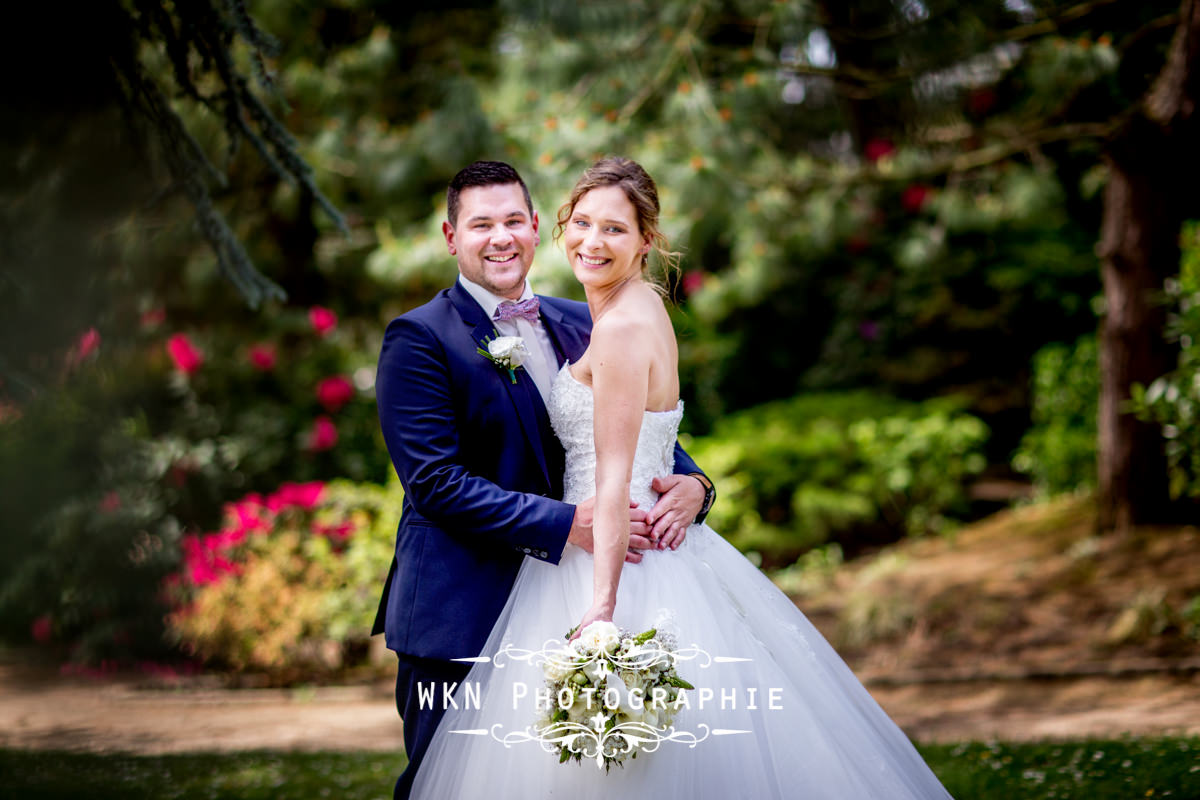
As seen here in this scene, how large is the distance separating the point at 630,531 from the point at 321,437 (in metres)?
6.73

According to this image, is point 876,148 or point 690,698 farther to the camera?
point 876,148

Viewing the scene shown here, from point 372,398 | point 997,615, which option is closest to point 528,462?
point 997,615

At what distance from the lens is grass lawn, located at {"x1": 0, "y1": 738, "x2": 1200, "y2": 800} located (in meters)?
4.01

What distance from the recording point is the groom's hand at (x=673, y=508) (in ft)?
8.61

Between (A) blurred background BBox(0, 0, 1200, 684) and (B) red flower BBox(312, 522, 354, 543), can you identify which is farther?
(B) red flower BBox(312, 522, 354, 543)

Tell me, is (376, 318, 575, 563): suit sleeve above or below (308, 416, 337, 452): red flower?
below

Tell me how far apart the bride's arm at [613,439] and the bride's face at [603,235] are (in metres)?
0.16

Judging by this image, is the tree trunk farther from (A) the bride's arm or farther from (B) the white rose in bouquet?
(B) the white rose in bouquet

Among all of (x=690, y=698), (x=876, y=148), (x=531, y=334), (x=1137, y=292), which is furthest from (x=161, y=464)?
(x=876, y=148)

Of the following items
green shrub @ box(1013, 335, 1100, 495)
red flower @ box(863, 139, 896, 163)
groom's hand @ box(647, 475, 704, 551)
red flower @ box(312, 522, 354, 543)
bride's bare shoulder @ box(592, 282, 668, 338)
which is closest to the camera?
bride's bare shoulder @ box(592, 282, 668, 338)

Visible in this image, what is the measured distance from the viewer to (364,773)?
191 inches

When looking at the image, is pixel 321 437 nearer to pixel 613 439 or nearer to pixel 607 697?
pixel 613 439

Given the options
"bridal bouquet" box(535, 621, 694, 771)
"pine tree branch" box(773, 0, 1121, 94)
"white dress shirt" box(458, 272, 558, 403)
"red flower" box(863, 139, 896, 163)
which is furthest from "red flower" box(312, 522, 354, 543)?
"red flower" box(863, 139, 896, 163)

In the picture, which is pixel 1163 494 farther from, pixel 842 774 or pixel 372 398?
pixel 372 398
